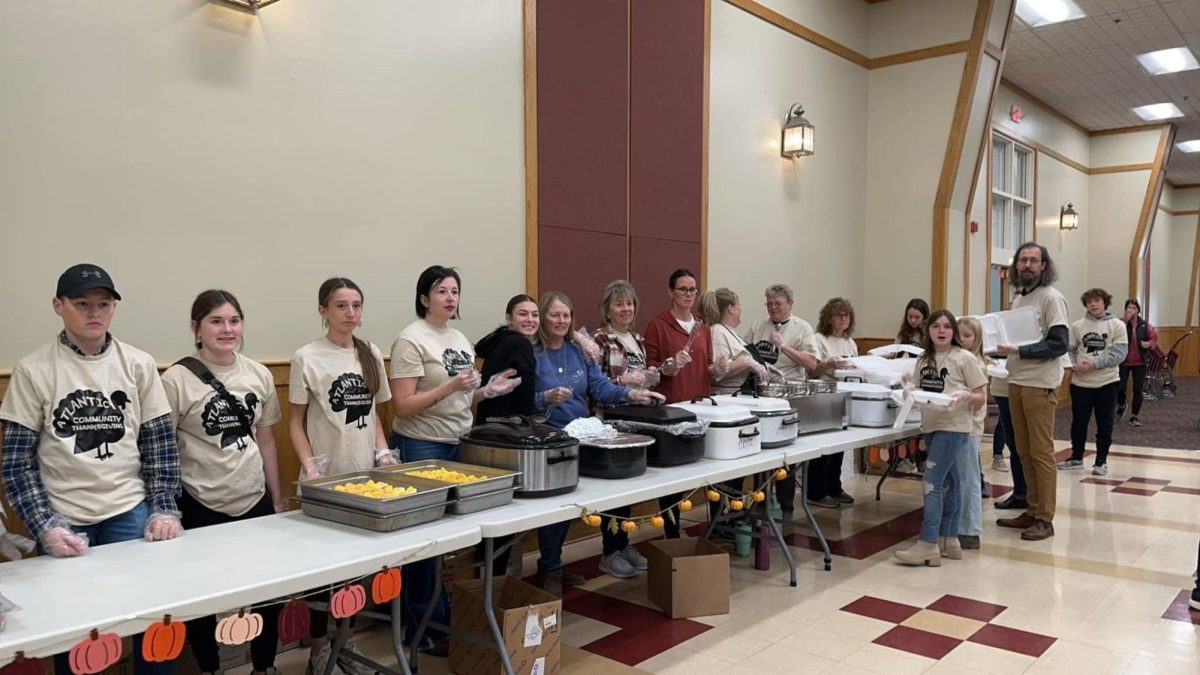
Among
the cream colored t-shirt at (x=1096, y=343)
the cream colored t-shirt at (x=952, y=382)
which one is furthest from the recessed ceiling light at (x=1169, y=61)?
the cream colored t-shirt at (x=952, y=382)

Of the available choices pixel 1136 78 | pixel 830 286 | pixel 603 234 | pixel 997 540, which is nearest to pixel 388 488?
pixel 603 234

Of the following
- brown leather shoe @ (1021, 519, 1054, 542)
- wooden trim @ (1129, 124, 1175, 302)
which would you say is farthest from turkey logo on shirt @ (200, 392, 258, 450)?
wooden trim @ (1129, 124, 1175, 302)

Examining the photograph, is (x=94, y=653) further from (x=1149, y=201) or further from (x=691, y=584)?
(x=1149, y=201)

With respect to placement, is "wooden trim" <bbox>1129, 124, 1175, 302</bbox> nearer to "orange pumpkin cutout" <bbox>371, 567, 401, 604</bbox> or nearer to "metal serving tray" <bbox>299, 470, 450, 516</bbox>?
"metal serving tray" <bbox>299, 470, 450, 516</bbox>

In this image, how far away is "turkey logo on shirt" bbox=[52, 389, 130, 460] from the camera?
6.92 feet

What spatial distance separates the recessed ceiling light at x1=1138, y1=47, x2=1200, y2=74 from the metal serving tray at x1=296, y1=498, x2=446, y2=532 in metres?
9.82

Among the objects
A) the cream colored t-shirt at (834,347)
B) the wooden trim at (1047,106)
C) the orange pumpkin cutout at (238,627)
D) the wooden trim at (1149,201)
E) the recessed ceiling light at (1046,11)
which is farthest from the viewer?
the wooden trim at (1149,201)

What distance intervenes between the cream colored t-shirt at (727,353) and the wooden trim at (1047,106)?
7056 mm

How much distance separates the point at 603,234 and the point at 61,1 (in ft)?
9.28

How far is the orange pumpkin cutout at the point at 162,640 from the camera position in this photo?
65.7 inches

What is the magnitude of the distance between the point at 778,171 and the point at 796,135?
296mm

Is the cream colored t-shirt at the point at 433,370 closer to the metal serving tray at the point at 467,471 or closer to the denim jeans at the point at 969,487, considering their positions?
the metal serving tray at the point at 467,471

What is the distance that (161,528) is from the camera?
2.19 meters

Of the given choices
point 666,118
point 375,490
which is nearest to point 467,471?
point 375,490
